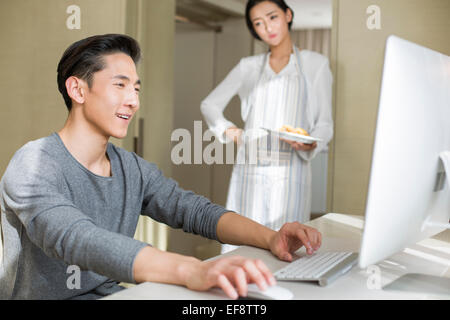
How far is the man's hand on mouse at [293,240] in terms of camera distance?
0.97 m

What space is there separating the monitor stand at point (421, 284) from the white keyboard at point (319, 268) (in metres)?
0.09

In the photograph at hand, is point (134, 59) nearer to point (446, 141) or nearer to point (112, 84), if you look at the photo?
point (112, 84)

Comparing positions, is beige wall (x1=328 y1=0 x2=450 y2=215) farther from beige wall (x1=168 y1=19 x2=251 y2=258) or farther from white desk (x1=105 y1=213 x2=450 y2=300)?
beige wall (x1=168 y1=19 x2=251 y2=258)

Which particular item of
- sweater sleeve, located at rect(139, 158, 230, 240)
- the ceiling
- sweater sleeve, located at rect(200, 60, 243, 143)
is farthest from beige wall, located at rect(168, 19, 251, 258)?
sweater sleeve, located at rect(139, 158, 230, 240)

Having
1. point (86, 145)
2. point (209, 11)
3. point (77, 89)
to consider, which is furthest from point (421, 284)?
point (209, 11)

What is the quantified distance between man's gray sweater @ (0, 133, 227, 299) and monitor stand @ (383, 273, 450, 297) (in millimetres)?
439

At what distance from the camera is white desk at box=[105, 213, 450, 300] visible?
2.34ft

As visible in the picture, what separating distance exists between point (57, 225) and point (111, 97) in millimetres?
451

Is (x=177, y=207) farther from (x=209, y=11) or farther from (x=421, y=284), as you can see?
(x=209, y=11)

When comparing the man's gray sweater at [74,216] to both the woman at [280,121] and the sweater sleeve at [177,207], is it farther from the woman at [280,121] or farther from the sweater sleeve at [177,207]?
the woman at [280,121]

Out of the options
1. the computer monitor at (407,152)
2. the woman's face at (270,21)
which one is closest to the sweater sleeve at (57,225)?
the computer monitor at (407,152)

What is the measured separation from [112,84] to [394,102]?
0.73m

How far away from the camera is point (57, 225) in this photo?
80 cm
